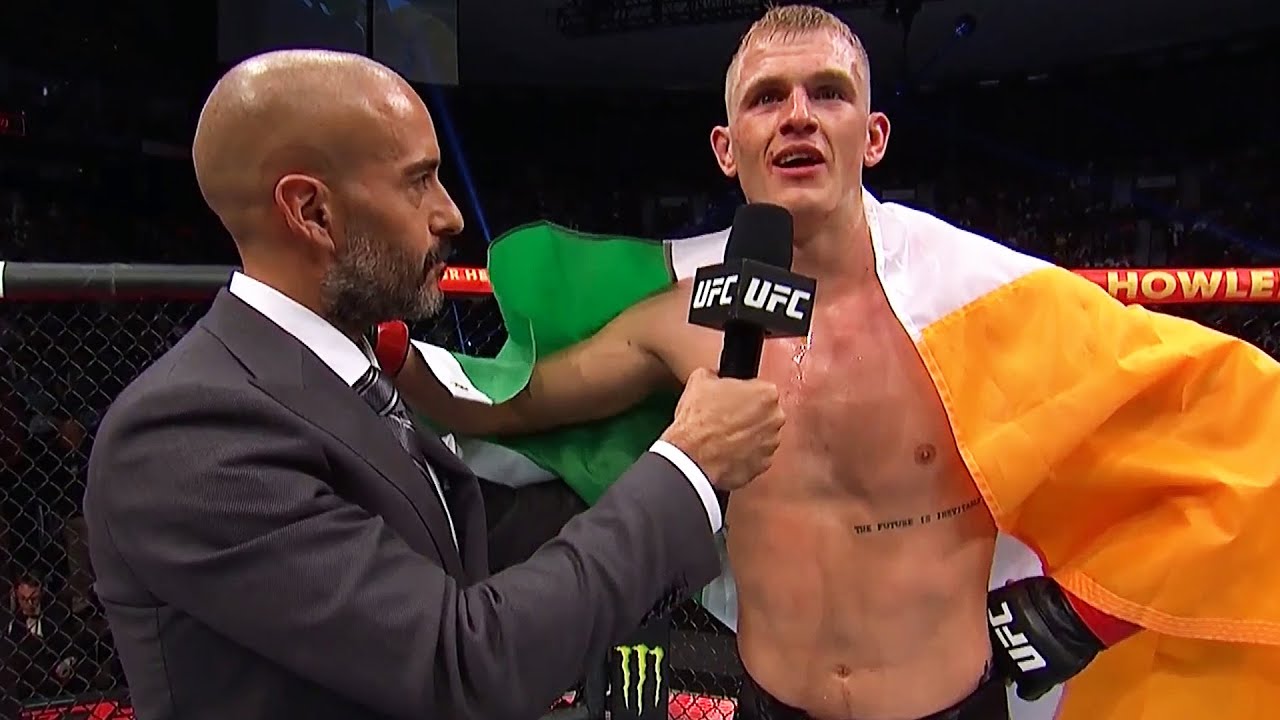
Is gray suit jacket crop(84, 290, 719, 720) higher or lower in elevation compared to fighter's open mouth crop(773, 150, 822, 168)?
lower

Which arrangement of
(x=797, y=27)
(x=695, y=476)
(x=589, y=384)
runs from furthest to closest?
1. (x=589, y=384)
2. (x=797, y=27)
3. (x=695, y=476)

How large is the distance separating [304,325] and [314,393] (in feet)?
0.24

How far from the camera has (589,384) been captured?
1.28m

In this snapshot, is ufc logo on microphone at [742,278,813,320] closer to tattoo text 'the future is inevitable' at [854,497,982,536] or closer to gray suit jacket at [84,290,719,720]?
gray suit jacket at [84,290,719,720]

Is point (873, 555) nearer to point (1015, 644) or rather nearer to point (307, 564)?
point (1015, 644)

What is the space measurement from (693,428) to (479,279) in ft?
4.06

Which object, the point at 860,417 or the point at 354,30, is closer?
the point at 860,417

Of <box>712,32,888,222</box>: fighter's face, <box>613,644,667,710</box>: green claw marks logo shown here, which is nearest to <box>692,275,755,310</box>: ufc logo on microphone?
<box>712,32,888,222</box>: fighter's face

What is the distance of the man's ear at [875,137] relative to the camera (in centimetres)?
121

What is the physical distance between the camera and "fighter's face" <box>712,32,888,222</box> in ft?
3.68

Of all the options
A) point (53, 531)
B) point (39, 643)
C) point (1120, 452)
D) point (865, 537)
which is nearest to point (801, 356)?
point (865, 537)

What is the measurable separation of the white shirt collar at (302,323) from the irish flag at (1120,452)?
0.65m

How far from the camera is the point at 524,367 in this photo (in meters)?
1.32

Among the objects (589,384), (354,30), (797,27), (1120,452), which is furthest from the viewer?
(354,30)
